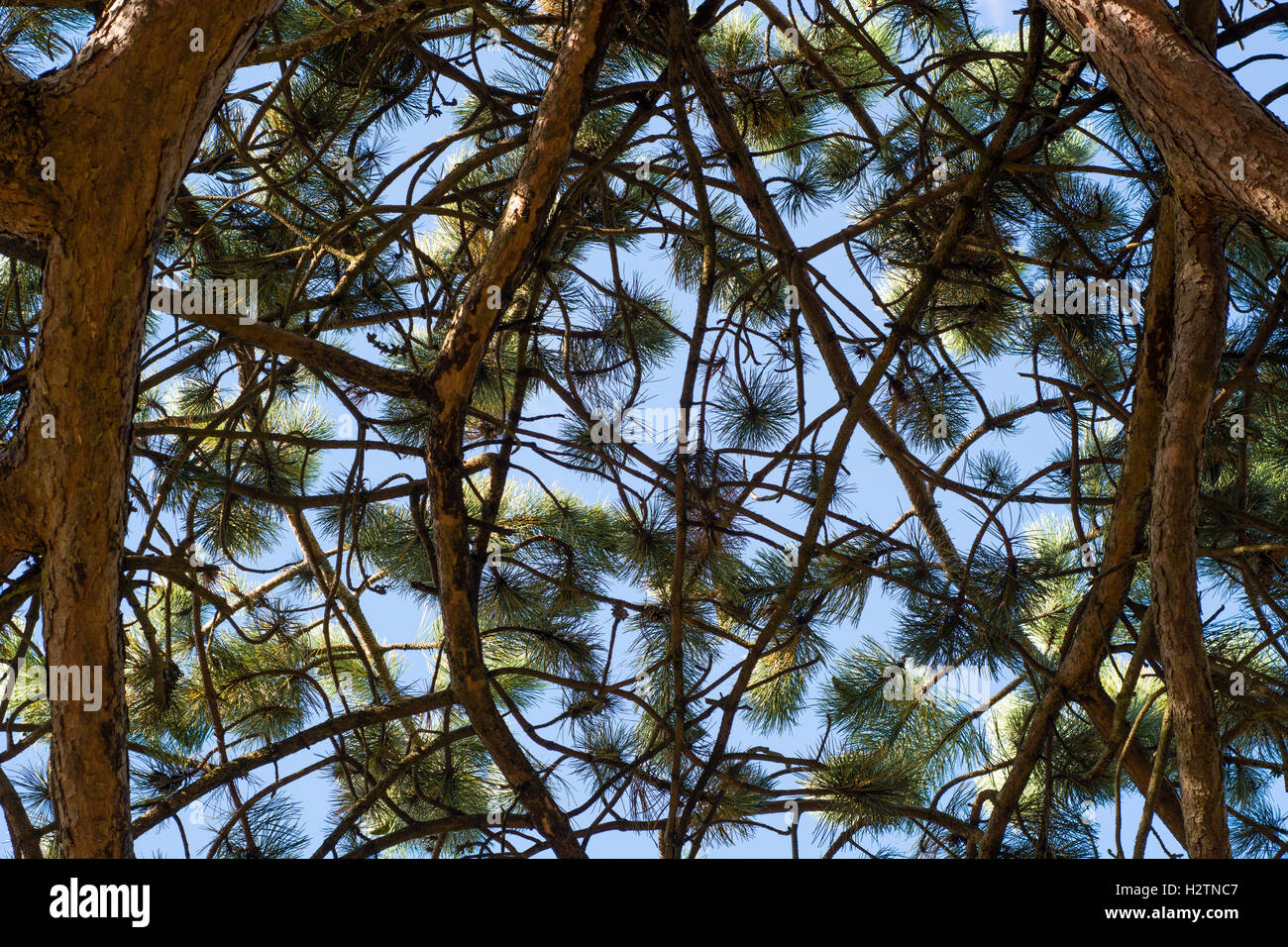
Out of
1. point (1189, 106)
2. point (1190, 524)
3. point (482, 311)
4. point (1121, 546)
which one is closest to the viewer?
point (1189, 106)

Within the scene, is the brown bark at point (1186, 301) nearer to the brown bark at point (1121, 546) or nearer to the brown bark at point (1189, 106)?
the brown bark at point (1189, 106)

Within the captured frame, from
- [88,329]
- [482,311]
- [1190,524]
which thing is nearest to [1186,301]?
[1190,524]

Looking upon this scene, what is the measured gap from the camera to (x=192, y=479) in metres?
2.03

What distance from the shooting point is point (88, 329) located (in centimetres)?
111

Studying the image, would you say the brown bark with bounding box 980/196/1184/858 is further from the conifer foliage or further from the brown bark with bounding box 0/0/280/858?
the brown bark with bounding box 0/0/280/858

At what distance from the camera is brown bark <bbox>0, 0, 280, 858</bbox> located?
111 cm

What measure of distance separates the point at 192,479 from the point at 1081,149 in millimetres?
2708

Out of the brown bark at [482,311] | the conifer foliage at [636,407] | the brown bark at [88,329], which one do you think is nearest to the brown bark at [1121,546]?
the conifer foliage at [636,407]

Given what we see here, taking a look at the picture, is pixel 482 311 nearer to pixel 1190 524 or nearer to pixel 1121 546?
pixel 1190 524

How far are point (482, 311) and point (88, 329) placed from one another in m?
0.52

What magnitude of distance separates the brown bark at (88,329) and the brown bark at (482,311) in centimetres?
44

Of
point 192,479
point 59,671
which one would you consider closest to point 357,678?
point 192,479
